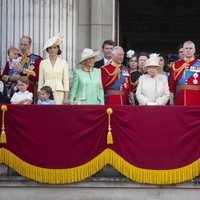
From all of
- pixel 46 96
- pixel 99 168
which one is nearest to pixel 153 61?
pixel 46 96

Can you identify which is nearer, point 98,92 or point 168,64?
point 98,92

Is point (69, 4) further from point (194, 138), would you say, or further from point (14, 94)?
point (194, 138)

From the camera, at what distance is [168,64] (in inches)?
613

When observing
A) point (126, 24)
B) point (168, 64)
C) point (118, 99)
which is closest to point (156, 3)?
point (126, 24)

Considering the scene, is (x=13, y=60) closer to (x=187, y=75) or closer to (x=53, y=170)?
(x=53, y=170)

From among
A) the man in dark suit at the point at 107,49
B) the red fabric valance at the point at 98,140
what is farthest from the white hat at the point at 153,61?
the man in dark suit at the point at 107,49

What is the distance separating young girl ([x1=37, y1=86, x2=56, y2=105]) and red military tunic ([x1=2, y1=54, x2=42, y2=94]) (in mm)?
996

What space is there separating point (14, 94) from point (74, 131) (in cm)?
148

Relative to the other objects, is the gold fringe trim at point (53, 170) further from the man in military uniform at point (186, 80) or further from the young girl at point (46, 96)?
the man in military uniform at point (186, 80)

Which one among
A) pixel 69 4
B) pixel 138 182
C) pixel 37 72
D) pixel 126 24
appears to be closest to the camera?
pixel 138 182

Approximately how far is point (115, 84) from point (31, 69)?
61.8 inches

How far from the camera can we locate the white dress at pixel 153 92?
1362cm

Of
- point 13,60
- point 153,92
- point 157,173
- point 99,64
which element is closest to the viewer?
point 157,173

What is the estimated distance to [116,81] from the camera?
14.0 meters
